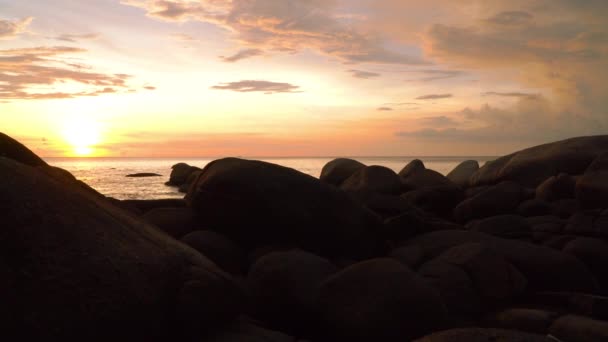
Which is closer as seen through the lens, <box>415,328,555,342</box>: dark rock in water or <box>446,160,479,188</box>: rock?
<box>415,328,555,342</box>: dark rock in water

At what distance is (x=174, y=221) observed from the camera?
669 centimetres

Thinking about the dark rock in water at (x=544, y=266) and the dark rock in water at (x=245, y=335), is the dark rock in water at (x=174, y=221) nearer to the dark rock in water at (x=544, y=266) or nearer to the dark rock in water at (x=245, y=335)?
the dark rock in water at (x=245, y=335)

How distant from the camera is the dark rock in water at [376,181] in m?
12.0

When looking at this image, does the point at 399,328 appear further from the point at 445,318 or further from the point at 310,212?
the point at 310,212

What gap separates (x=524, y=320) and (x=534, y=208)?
20.7 ft

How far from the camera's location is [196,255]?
4.10 m

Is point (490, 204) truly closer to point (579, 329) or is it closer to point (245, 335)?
point (579, 329)

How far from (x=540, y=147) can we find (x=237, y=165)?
13966mm

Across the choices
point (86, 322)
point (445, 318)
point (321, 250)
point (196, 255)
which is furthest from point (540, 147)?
point (86, 322)

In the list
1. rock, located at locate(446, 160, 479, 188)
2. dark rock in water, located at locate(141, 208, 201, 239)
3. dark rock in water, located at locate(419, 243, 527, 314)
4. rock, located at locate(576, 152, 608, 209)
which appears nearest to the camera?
dark rock in water, located at locate(419, 243, 527, 314)

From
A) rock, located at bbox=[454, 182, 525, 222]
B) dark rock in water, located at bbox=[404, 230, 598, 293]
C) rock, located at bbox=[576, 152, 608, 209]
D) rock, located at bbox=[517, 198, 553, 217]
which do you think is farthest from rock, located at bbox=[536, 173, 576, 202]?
dark rock in water, located at bbox=[404, 230, 598, 293]

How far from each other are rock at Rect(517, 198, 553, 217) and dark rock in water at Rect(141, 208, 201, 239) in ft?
23.7

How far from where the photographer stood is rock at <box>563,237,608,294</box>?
6422 mm

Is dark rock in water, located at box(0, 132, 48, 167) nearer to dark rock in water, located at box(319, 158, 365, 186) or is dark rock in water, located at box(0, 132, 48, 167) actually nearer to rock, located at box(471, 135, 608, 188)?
dark rock in water, located at box(319, 158, 365, 186)
